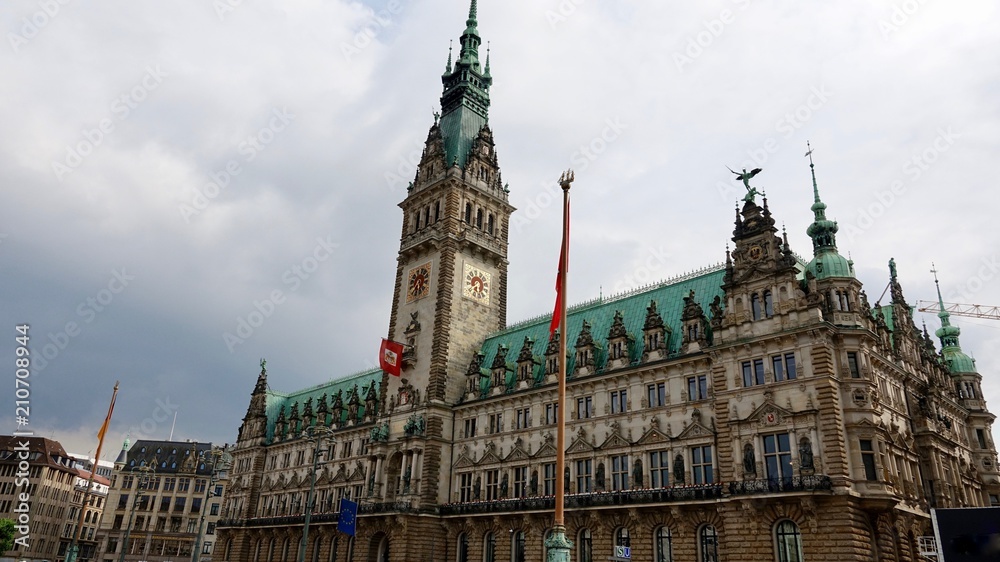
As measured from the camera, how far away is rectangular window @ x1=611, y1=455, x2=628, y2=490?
5709 centimetres

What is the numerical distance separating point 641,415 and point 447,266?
1179 inches

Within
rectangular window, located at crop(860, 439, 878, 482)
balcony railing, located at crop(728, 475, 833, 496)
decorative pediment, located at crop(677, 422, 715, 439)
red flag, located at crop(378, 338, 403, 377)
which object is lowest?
balcony railing, located at crop(728, 475, 833, 496)

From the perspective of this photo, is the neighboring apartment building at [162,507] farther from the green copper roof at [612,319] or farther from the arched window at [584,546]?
the arched window at [584,546]

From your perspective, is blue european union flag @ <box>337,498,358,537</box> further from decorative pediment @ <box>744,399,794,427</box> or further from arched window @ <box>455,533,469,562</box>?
decorative pediment @ <box>744,399,794,427</box>

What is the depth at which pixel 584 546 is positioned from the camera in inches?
2275

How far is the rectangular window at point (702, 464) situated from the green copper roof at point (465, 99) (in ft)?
154

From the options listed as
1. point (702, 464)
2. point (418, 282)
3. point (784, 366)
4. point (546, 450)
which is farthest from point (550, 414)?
point (418, 282)

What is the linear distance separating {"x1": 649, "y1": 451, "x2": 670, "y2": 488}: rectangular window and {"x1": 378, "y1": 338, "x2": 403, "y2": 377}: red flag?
31692mm

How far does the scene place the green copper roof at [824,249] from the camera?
51.9 meters

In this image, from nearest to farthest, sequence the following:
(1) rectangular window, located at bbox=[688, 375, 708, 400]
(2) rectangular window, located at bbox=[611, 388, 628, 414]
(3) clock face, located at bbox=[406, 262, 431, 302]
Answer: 1. (1) rectangular window, located at bbox=[688, 375, 708, 400]
2. (2) rectangular window, located at bbox=[611, 388, 628, 414]
3. (3) clock face, located at bbox=[406, 262, 431, 302]

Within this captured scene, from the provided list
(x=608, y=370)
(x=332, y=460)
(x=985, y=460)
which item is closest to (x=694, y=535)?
(x=608, y=370)

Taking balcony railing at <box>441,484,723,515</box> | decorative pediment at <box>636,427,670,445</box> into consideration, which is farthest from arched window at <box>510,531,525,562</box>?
decorative pediment at <box>636,427,670,445</box>

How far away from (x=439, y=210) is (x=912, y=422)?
52021 millimetres

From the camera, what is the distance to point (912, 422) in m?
55.5
